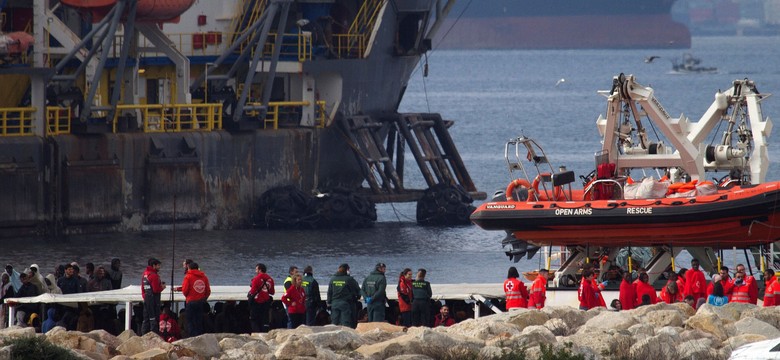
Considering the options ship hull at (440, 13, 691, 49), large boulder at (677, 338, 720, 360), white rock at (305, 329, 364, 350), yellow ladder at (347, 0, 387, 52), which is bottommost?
large boulder at (677, 338, 720, 360)

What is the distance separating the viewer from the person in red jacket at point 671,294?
26125 mm

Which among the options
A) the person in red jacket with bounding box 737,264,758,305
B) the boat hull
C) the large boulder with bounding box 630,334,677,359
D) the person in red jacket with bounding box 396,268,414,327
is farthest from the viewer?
the boat hull

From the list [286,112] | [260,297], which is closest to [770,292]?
[260,297]

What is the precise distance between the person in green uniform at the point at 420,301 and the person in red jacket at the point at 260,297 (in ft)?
5.61

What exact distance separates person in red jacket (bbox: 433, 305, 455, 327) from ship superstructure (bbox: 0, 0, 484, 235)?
1766 cm

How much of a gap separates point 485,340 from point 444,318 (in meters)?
3.18

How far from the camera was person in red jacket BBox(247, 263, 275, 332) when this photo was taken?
83.1 ft

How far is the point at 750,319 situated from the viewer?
23703mm

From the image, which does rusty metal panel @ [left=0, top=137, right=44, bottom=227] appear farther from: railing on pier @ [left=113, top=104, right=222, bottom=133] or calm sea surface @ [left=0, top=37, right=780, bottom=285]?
railing on pier @ [left=113, top=104, right=222, bottom=133]

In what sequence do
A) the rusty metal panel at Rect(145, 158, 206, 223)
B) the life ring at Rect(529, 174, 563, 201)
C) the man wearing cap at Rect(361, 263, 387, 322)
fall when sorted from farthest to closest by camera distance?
the rusty metal panel at Rect(145, 158, 206, 223) → the life ring at Rect(529, 174, 563, 201) → the man wearing cap at Rect(361, 263, 387, 322)

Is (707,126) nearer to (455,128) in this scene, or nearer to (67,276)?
(67,276)

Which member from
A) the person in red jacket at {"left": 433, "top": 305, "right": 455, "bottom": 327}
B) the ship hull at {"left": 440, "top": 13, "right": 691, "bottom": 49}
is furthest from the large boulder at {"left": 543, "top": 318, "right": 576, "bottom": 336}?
the ship hull at {"left": 440, "top": 13, "right": 691, "bottom": 49}

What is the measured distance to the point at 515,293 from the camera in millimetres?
25750

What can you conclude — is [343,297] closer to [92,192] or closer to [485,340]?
[485,340]
